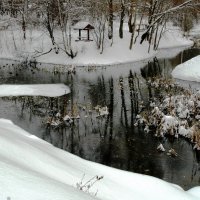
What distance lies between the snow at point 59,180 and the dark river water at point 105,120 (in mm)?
2734

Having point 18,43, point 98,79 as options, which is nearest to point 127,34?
point 18,43

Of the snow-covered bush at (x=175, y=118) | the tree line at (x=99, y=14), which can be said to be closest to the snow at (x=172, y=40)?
the tree line at (x=99, y=14)

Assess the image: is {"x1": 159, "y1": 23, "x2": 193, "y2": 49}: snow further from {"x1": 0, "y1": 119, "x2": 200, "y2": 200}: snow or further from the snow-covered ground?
{"x1": 0, "y1": 119, "x2": 200, "y2": 200}: snow

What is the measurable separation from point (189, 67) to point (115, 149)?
47.6 ft

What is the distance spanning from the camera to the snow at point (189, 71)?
83.0ft

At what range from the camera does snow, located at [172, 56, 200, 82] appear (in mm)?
25298

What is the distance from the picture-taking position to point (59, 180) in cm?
663

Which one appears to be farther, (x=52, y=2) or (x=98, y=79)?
(x=52, y=2)

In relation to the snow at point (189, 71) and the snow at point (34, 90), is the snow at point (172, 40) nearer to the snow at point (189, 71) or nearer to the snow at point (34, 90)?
the snow at point (189, 71)

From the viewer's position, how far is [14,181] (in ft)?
15.1

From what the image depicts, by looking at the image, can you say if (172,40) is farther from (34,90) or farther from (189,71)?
(34,90)

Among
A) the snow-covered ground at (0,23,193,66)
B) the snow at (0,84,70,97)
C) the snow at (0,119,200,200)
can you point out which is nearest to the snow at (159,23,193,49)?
the snow-covered ground at (0,23,193,66)

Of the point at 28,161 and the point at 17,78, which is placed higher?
the point at 28,161

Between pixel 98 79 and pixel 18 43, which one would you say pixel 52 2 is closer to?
pixel 18 43
